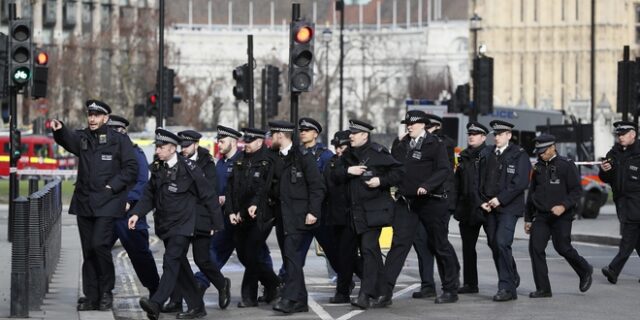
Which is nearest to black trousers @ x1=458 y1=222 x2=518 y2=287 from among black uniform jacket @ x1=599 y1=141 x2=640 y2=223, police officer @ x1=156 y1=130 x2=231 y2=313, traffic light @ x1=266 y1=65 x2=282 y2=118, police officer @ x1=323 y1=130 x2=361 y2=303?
police officer @ x1=323 y1=130 x2=361 y2=303

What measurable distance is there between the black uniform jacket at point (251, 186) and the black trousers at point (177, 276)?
101 cm

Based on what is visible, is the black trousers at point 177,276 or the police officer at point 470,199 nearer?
the black trousers at point 177,276

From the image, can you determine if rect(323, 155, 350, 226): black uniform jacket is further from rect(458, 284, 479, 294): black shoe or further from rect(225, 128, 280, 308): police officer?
rect(458, 284, 479, 294): black shoe

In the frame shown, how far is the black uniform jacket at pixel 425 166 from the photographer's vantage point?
18.9 meters

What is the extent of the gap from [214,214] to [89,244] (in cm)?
129

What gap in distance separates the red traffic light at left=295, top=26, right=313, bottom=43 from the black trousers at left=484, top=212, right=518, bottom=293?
13.3 ft

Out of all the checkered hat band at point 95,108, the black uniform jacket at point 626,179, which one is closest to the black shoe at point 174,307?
the checkered hat band at point 95,108

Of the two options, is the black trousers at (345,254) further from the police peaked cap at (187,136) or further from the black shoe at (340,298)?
the police peaked cap at (187,136)

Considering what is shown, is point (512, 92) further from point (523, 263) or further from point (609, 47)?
point (523, 263)

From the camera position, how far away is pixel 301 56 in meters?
22.7

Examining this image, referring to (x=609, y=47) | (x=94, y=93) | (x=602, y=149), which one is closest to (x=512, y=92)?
(x=609, y=47)

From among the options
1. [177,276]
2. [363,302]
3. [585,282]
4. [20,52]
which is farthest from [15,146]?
[177,276]

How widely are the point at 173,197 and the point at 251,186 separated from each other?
132cm

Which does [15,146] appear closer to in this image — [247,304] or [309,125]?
[247,304]
